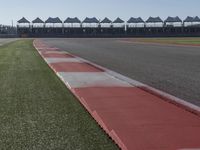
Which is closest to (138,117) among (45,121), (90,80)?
(45,121)

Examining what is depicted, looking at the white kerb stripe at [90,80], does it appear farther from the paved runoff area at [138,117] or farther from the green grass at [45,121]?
the green grass at [45,121]

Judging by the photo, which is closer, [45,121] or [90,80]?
[45,121]

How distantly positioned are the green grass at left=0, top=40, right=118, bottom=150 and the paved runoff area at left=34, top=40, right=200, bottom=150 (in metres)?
0.17

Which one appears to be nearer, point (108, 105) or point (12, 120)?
point (12, 120)

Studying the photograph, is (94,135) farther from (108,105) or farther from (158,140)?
(108,105)

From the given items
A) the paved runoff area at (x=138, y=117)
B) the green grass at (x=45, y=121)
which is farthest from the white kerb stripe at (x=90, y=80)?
the green grass at (x=45, y=121)

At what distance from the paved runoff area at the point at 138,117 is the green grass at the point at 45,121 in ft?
0.56

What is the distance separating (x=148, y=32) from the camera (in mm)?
128500

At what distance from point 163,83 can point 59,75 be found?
2.94 m

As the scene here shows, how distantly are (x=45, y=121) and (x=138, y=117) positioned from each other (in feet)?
4.23

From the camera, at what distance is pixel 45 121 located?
6.54 metres

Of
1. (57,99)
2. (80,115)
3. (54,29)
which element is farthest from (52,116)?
(54,29)

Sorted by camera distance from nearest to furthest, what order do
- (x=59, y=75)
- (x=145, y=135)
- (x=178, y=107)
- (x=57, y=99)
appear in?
(x=145, y=135) → (x=178, y=107) → (x=57, y=99) → (x=59, y=75)

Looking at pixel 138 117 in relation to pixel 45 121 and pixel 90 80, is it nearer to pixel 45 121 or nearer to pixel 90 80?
pixel 45 121
